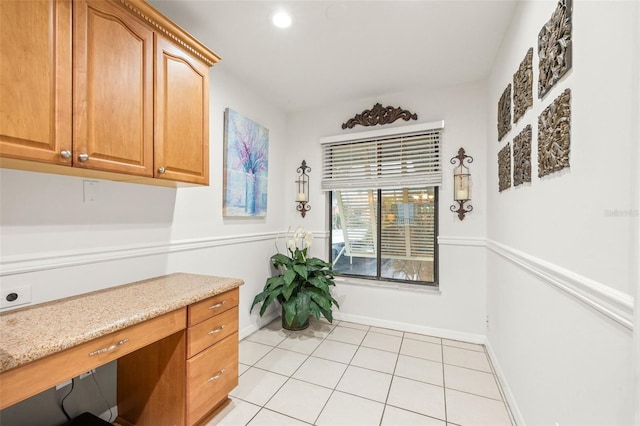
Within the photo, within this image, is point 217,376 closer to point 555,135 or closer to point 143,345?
point 143,345

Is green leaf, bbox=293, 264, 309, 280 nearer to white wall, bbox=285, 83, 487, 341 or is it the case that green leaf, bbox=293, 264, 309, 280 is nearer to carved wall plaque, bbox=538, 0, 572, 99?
white wall, bbox=285, 83, 487, 341

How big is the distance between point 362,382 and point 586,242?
1743mm

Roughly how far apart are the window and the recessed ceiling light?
4.75 ft

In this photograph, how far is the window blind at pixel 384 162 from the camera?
2867mm

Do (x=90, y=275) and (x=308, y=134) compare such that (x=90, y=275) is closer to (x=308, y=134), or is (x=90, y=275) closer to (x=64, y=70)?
(x=64, y=70)

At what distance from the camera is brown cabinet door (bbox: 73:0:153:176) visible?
120cm

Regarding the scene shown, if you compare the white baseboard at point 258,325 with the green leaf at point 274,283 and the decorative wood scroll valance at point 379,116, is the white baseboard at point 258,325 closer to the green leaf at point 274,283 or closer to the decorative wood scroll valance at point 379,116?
the green leaf at point 274,283

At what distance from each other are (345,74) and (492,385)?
2.88m

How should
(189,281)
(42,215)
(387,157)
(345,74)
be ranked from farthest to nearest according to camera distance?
(387,157), (345,74), (189,281), (42,215)

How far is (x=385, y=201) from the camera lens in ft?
10.5

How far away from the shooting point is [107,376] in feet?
5.46

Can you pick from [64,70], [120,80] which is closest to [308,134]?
[120,80]

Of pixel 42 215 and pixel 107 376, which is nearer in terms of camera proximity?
pixel 42 215

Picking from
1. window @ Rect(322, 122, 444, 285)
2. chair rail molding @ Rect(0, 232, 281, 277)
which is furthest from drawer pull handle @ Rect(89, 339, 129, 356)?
window @ Rect(322, 122, 444, 285)
